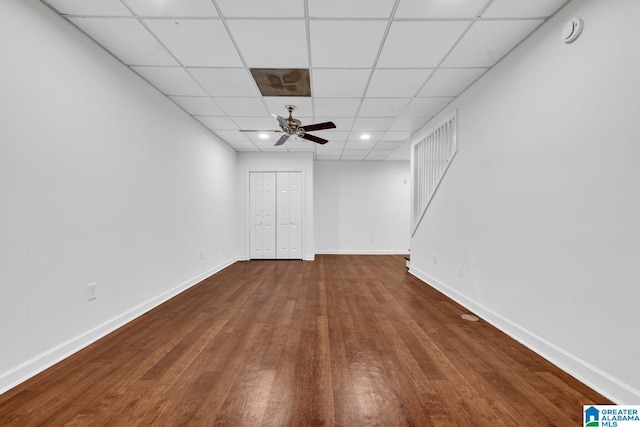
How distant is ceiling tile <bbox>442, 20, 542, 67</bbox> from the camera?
2.17 m

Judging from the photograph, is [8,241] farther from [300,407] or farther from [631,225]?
[631,225]

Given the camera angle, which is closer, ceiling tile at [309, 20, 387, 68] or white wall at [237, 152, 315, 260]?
ceiling tile at [309, 20, 387, 68]

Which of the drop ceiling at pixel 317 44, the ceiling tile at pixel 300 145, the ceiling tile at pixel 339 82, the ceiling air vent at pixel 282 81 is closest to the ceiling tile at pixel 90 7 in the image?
the drop ceiling at pixel 317 44

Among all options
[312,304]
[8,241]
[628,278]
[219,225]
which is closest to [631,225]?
[628,278]

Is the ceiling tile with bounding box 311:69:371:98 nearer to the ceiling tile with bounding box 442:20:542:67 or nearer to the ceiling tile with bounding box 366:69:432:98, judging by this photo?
the ceiling tile with bounding box 366:69:432:98

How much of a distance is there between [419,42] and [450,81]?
3.03ft

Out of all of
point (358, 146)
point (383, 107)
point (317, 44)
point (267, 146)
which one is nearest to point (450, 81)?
point (383, 107)

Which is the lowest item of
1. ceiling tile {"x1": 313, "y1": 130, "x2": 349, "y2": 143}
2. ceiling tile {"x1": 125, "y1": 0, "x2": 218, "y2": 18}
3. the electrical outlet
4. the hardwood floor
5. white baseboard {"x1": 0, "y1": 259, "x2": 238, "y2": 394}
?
the hardwood floor

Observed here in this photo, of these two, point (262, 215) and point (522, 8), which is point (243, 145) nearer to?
point (262, 215)

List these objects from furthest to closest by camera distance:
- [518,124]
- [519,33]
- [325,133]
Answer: [325,133] → [518,124] → [519,33]

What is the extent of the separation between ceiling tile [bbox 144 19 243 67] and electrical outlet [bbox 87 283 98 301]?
7.10 ft

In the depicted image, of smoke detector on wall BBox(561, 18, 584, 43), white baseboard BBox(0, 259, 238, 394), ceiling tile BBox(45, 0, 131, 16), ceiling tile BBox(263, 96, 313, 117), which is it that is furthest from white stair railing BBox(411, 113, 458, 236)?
white baseboard BBox(0, 259, 238, 394)

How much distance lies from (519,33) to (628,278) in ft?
6.48

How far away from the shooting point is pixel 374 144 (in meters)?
5.82
